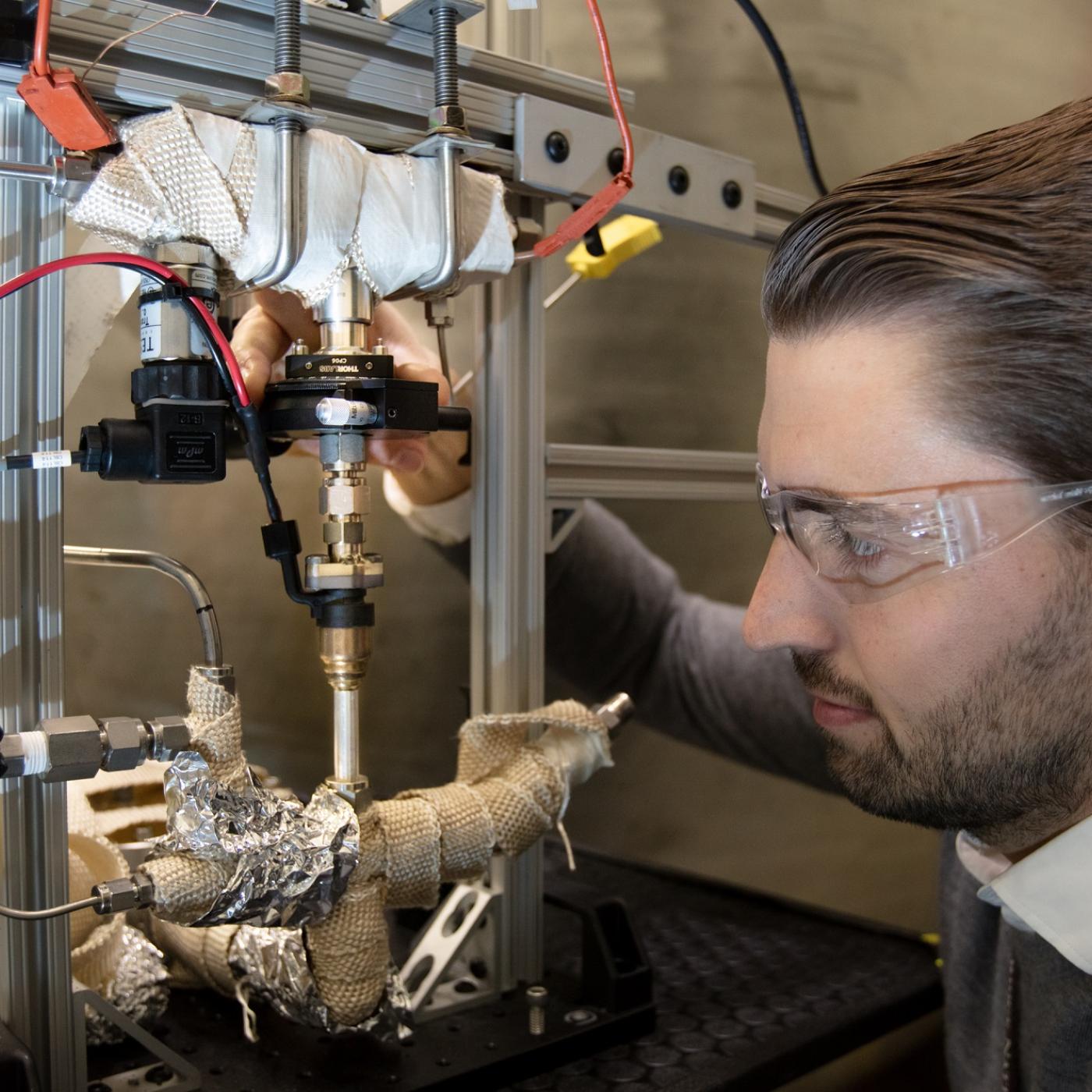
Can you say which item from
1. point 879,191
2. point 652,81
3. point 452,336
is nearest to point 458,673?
point 452,336

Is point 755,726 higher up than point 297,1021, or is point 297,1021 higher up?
point 755,726

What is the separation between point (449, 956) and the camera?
83 centimetres

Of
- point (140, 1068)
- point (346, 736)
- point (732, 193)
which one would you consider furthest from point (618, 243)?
point (140, 1068)

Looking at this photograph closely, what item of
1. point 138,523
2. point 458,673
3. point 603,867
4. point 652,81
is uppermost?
point 652,81

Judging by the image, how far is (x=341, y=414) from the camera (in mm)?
657

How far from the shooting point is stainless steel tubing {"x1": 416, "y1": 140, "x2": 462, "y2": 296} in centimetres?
70

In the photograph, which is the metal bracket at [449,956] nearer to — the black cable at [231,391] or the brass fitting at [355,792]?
the brass fitting at [355,792]

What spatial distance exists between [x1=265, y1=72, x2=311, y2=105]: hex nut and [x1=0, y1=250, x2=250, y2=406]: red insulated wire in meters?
0.12

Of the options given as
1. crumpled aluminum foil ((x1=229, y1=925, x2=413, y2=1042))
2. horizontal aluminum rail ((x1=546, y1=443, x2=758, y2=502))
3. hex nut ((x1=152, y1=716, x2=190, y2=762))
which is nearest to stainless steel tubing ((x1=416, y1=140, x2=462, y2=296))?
horizontal aluminum rail ((x1=546, y1=443, x2=758, y2=502))

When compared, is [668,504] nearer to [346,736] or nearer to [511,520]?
[511,520]

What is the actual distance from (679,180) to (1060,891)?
63cm

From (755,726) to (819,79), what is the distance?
88cm

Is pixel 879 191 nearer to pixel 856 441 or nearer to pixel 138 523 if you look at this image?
pixel 856 441

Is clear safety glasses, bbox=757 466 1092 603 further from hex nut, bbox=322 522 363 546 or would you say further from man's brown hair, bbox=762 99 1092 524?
hex nut, bbox=322 522 363 546
